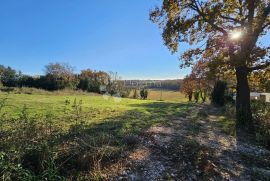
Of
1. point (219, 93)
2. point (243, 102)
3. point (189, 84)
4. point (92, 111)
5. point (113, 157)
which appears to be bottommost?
point (113, 157)

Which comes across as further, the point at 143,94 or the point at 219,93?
the point at 143,94

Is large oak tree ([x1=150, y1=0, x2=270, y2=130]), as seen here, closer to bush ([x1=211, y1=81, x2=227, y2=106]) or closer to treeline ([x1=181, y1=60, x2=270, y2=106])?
treeline ([x1=181, y1=60, x2=270, y2=106])

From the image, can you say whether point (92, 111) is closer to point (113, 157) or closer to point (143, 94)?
point (113, 157)

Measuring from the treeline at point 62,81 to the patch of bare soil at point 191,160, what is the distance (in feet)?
113

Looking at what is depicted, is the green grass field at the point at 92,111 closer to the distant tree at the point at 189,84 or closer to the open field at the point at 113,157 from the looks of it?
the open field at the point at 113,157

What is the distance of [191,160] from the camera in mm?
5098

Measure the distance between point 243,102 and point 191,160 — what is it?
6375mm

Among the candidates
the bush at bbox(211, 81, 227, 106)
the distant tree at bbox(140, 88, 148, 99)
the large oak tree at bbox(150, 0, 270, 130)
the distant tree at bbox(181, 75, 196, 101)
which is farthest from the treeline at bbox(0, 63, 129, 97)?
the large oak tree at bbox(150, 0, 270, 130)

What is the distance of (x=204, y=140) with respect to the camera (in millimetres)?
6879

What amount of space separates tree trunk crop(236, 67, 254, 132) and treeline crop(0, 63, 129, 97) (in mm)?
31168

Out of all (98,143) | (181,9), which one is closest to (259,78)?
(181,9)

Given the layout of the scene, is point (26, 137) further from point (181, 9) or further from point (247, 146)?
point (181, 9)

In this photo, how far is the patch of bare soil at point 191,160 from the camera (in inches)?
175

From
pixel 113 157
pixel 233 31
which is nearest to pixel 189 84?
pixel 233 31
